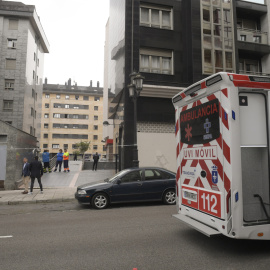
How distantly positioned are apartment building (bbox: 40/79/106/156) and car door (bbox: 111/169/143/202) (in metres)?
64.4

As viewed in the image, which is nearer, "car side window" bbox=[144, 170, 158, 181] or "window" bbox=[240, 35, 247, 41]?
"car side window" bbox=[144, 170, 158, 181]

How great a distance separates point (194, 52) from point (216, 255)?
15540mm

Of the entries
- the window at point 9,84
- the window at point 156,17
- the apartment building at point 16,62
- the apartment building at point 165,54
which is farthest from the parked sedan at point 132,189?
the window at point 9,84

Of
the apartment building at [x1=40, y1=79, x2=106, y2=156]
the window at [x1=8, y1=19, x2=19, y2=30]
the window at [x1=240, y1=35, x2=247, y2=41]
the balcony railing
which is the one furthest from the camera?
the apartment building at [x1=40, y1=79, x2=106, y2=156]

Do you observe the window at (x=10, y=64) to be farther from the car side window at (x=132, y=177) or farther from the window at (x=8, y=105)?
the car side window at (x=132, y=177)

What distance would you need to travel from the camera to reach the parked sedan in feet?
27.5

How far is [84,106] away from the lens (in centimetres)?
7500

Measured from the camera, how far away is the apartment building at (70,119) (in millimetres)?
71562

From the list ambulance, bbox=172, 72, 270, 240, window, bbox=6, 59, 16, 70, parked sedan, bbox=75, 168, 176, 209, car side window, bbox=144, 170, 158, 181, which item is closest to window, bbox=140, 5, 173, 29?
car side window, bbox=144, 170, 158, 181

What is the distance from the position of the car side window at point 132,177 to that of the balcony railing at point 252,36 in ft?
52.0

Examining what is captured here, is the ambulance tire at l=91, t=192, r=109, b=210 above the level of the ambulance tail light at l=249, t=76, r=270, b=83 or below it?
below

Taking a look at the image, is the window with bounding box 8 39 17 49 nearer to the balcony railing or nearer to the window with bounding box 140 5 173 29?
the window with bounding box 140 5 173 29

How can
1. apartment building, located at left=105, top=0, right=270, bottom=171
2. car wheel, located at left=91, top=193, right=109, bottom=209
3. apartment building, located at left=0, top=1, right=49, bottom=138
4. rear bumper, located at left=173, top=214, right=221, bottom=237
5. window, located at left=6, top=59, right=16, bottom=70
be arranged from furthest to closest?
window, located at left=6, top=59, right=16, bottom=70
apartment building, located at left=0, top=1, right=49, bottom=138
apartment building, located at left=105, top=0, right=270, bottom=171
car wheel, located at left=91, top=193, right=109, bottom=209
rear bumper, located at left=173, top=214, right=221, bottom=237

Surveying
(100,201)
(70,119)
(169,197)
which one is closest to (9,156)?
(100,201)
